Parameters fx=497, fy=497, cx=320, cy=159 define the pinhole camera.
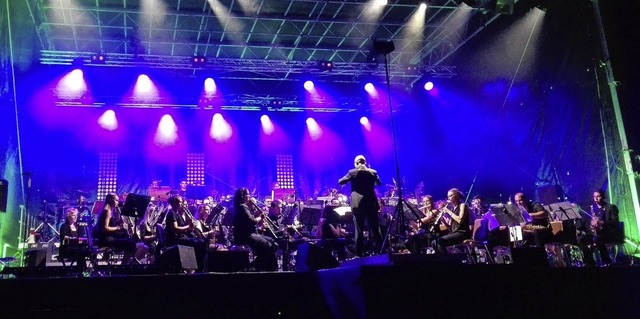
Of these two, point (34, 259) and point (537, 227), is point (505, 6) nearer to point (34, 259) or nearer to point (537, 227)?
point (537, 227)

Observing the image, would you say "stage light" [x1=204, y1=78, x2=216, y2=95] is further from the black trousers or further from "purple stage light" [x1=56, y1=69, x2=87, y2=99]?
the black trousers

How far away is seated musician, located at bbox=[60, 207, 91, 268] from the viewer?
325 inches

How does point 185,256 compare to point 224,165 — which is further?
point 224,165

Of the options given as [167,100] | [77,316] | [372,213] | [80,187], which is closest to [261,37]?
[167,100]

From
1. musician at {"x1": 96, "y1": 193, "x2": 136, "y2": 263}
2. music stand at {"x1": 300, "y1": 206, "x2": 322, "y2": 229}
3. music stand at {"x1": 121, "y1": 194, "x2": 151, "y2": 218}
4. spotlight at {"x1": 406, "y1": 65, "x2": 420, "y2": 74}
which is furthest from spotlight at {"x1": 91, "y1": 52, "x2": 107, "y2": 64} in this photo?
spotlight at {"x1": 406, "y1": 65, "x2": 420, "y2": 74}

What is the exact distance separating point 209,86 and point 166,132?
2512 millimetres

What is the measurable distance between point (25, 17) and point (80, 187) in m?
6.74

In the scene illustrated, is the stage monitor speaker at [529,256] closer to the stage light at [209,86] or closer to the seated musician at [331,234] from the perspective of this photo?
the seated musician at [331,234]

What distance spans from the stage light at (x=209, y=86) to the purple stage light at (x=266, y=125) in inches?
97.9

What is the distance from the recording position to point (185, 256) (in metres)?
7.36

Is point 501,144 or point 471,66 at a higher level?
point 471,66

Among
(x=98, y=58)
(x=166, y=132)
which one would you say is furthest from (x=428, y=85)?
(x=98, y=58)

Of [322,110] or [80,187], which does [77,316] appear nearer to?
[80,187]

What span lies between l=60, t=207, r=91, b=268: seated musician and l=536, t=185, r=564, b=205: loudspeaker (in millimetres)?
9993
